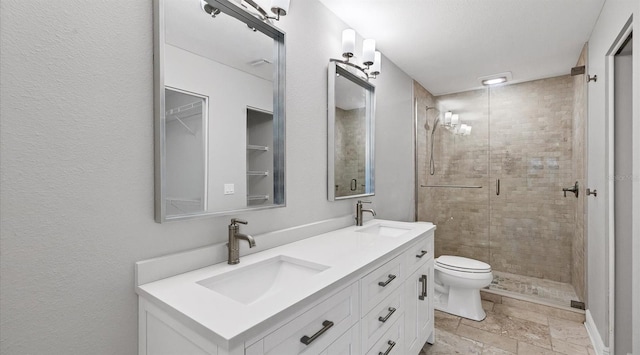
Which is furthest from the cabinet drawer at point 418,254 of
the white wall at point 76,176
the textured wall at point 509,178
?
the textured wall at point 509,178

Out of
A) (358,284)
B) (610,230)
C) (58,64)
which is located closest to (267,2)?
(58,64)

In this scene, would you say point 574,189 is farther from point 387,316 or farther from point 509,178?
point 387,316

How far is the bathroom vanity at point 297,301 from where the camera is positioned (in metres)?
0.79

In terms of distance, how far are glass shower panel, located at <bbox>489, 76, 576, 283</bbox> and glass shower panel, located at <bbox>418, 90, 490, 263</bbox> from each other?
9cm

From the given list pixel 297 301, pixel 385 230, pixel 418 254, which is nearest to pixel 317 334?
pixel 297 301

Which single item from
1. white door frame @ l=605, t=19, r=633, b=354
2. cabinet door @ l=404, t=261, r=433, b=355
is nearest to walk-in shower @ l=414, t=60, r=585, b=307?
white door frame @ l=605, t=19, r=633, b=354

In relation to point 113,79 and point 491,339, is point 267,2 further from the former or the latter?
point 491,339

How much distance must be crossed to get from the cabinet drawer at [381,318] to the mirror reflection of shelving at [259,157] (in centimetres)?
72

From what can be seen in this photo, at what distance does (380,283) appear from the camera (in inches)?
54.1

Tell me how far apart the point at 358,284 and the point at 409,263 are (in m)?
0.65

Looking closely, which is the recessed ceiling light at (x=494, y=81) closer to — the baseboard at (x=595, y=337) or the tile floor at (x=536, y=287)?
the tile floor at (x=536, y=287)

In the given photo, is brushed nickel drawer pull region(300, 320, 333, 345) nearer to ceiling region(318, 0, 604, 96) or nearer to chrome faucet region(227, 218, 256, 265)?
chrome faucet region(227, 218, 256, 265)

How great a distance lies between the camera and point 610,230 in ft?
5.88

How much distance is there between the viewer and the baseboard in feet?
6.38
